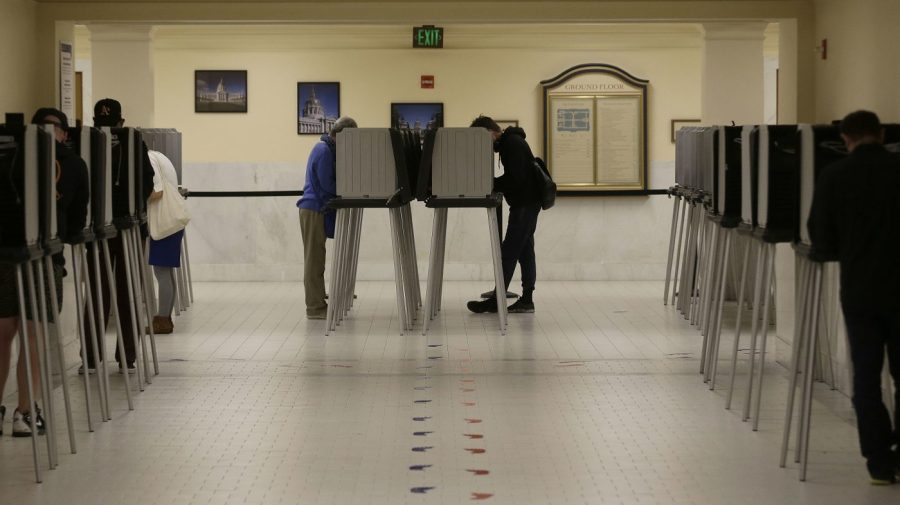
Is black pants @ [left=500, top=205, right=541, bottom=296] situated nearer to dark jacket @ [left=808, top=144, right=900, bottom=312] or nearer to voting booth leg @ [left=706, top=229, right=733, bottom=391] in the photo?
voting booth leg @ [left=706, top=229, right=733, bottom=391]

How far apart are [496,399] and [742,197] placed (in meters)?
1.80

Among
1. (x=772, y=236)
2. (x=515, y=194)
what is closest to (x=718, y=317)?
(x=772, y=236)

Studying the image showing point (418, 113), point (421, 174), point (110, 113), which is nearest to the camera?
point (110, 113)

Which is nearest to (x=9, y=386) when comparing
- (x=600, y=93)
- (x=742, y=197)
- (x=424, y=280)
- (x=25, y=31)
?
(x=25, y=31)

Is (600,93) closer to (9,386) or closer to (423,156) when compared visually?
(423,156)

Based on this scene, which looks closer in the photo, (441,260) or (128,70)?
(441,260)

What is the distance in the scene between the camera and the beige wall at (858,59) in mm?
8289

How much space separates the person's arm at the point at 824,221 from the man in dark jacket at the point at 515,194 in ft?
20.1

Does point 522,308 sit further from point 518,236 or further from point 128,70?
point 128,70

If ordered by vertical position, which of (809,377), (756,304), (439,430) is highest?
(756,304)

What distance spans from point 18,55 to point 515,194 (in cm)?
431

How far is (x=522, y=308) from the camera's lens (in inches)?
497

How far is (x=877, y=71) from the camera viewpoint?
8.62 metres

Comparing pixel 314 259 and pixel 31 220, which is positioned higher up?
pixel 31 220
